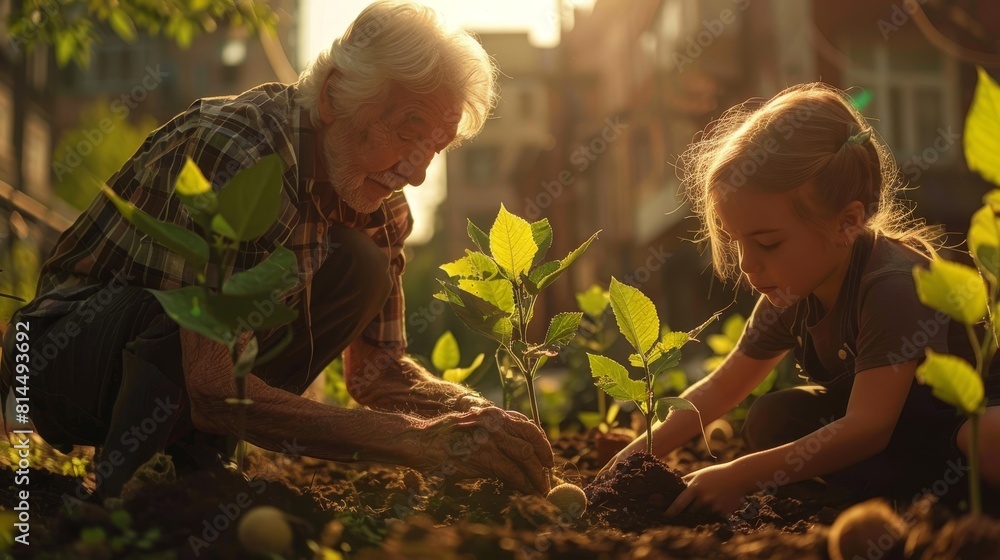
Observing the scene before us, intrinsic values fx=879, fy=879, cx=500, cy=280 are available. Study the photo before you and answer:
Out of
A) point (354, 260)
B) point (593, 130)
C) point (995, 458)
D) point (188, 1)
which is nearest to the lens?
point (995, 458)

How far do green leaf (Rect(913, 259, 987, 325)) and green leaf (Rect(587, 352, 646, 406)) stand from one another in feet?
2.67

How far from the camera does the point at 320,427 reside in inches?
69.1

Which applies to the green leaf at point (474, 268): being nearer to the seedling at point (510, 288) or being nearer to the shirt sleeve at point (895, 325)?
the seedling at point (510, 288)

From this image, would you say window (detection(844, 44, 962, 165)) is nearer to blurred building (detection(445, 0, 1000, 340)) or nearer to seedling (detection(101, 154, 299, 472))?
blurred building (detection(445, 0, 1000, 340))

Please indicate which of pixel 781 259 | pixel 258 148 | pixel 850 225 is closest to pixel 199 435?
pixel 258 148

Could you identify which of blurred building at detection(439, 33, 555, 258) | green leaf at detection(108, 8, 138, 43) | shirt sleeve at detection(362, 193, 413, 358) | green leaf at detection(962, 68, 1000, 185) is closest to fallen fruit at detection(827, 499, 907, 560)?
green leaf at detection(962, 68, 1000, 185)

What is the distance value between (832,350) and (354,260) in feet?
4.18

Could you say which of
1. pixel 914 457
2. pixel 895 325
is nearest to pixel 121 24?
pixel 895 325

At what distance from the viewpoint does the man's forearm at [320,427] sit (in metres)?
1.74

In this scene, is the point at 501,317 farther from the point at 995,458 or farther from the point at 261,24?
the point at 261,24

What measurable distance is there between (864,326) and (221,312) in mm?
1384

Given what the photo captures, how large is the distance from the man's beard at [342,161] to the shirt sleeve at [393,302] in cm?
34

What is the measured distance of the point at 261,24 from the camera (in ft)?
13.3

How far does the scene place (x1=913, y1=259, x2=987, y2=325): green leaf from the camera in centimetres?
116
